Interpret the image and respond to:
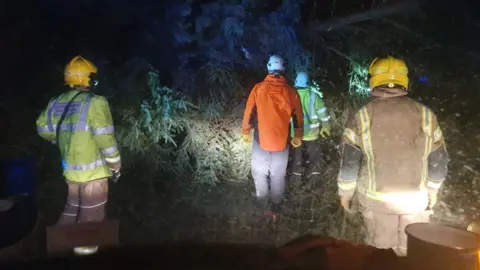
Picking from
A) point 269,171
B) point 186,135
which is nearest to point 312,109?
point 269,171

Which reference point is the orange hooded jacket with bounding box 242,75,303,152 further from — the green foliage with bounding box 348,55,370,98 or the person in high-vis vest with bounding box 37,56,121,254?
the green foliage with bounding box 348,55,370,98

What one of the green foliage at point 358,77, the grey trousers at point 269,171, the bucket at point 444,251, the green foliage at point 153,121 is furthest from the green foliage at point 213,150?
the bucket at point 444,251

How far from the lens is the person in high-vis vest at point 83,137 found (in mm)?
3881

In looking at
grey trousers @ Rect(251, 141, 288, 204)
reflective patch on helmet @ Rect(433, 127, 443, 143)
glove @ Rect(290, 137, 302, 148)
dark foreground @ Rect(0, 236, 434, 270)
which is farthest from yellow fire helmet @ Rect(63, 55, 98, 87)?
reflective patch on helmet @ Rect(433, 127, 443, 143)

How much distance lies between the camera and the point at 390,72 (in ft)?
10.4

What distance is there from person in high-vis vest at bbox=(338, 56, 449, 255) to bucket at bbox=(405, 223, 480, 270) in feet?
2.53

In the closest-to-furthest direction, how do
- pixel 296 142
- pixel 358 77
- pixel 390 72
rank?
pixel 390 72 → pixel 296 142 → pixel 358 77

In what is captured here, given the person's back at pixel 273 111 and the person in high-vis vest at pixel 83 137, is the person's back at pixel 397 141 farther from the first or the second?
the person in high-vis vest at pixel 83 137

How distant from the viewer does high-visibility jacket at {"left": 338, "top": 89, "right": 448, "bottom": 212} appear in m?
3.19

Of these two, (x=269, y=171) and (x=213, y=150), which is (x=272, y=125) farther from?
(x=213, y=150)

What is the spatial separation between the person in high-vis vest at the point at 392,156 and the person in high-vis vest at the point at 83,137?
1969mm

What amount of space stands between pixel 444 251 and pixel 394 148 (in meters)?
1.00

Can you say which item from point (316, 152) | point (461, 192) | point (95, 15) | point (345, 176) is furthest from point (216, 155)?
point (345, 176)

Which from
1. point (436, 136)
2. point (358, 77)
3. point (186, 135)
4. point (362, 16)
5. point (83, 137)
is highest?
point (362, 16)
